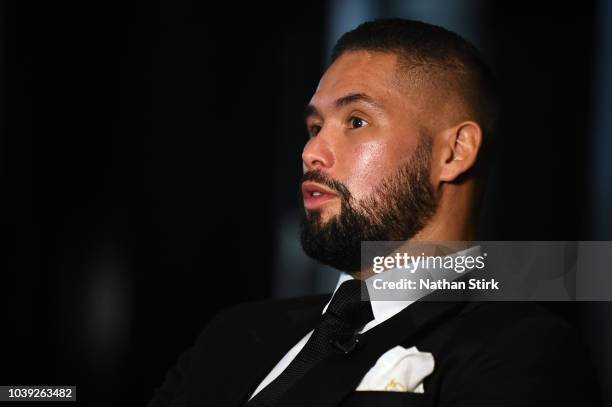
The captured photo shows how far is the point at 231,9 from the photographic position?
232cm

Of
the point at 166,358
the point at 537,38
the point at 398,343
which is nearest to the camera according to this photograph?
the point at 398,343

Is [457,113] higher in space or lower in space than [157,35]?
lower

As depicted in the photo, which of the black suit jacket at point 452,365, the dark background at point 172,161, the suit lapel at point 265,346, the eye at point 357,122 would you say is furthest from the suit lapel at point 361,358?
the dark background at point 172,161

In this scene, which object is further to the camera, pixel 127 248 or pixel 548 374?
pixel 127 248

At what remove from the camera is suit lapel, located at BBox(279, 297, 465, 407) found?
111 cm

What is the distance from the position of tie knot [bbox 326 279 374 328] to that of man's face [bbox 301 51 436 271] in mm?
73

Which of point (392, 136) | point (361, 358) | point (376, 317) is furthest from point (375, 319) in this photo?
point (392, 136)

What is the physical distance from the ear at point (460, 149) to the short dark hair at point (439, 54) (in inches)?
1.8

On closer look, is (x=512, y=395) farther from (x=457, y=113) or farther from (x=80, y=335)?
(x=80, y=335)

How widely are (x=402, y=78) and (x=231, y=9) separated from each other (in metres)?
1.16

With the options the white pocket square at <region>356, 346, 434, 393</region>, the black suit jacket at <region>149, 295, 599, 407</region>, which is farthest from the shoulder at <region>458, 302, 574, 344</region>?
the white pocket square at <region>356, 346, 434, 393</region>

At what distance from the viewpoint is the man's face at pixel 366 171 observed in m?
1.29

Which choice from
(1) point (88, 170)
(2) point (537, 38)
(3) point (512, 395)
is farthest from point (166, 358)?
(2) point (537, 38)

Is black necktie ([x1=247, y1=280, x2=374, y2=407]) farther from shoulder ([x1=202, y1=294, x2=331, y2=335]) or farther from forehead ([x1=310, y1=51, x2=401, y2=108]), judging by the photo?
forehead ([x1=310, y1=51, x2=401, y2=108])
